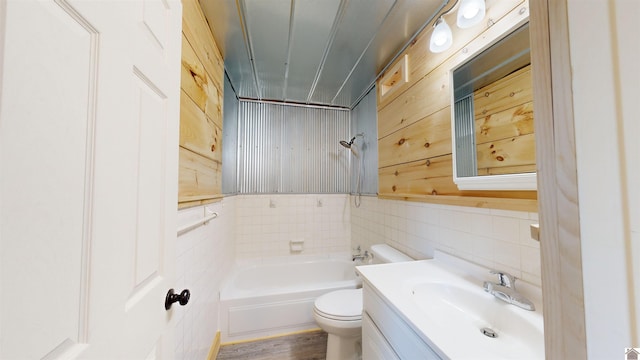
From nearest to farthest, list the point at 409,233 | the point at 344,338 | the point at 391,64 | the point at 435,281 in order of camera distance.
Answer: the point at 435,281
the point at 344,338
the point at 409,233
the point at 391,64

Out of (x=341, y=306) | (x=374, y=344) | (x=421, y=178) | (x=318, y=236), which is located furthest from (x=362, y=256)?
(x=374, y=344)

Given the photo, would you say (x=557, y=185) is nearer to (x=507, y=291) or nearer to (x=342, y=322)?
(x=507, y=291)

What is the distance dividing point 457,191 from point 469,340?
752 millimetres

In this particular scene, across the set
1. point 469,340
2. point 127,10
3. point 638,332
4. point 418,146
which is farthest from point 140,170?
point 418,146

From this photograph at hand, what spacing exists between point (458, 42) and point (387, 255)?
55.6 inches

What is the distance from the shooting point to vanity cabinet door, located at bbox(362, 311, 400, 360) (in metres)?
0.94

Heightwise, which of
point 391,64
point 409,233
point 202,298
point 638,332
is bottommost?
point 202,298

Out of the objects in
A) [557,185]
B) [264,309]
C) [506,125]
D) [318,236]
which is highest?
[506,125]

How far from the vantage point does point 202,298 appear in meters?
1.43

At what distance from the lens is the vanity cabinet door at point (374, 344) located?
0.94m

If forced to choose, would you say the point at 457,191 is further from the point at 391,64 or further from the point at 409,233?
the point at 391,64

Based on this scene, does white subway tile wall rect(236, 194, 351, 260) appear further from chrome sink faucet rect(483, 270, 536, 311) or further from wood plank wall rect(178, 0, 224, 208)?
chrome sink faucet rect(483, 270, 536, 311)

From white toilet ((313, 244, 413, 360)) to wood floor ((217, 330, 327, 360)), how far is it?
0.31 metres

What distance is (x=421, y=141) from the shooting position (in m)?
1.51
